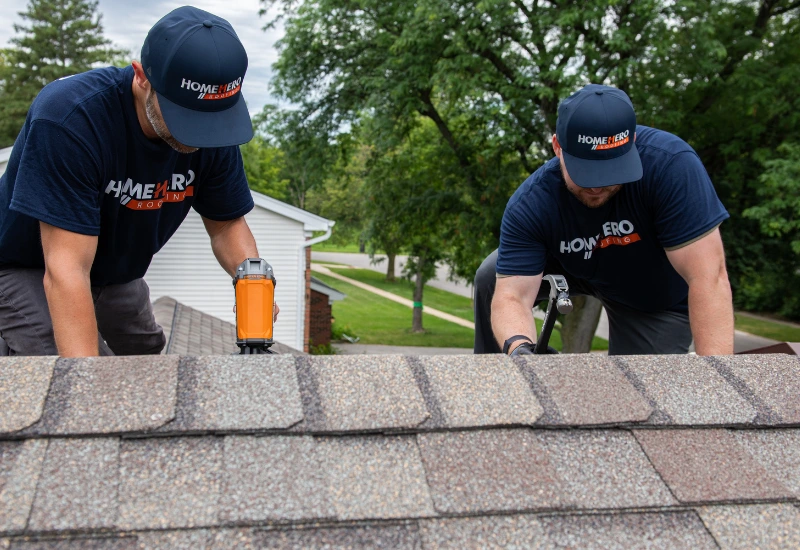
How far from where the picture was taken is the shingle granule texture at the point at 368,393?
1473 millimetres

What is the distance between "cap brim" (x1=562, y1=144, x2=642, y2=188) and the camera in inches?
100

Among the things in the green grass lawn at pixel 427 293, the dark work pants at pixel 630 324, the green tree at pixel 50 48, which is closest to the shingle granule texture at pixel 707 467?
the dark work pants at pixel 630 324

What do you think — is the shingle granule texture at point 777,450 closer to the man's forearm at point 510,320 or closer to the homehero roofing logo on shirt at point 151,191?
the man's forearm at point 510,320

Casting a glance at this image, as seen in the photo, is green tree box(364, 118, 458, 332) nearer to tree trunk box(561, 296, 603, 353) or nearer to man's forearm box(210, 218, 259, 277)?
tree trunk box(561, 296, 603, 353)

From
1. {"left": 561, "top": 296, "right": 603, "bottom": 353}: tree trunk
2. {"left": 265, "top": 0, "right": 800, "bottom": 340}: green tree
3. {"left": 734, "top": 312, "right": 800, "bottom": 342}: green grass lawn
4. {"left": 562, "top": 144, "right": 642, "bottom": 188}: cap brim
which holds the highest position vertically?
{"left": 265, "top": 0, "right": 800, "bottom": 340}: green tree

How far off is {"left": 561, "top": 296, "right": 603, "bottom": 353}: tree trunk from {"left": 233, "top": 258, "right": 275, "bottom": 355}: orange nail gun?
45.6ft

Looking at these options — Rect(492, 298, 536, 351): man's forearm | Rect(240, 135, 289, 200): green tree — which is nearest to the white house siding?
Rect(492, 298, 536, 351): man's forearm

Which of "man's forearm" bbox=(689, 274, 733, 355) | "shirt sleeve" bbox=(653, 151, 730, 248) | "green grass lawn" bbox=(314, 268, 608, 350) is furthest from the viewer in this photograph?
"green grass lawn" bbox=(314, 268, 608, 350)

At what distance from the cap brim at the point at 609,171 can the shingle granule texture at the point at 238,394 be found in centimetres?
141

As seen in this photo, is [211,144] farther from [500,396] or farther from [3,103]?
[3,103]

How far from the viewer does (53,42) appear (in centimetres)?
3291

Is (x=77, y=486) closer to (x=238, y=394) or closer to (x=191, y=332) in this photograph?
(x=238, y=394)

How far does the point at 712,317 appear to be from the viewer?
253cm

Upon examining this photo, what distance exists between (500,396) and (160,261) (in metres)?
15.0
